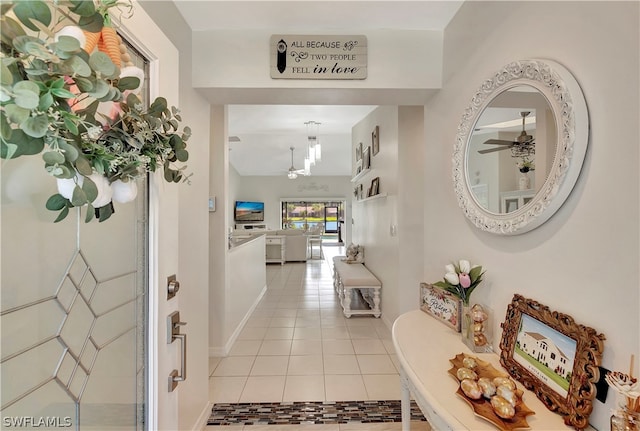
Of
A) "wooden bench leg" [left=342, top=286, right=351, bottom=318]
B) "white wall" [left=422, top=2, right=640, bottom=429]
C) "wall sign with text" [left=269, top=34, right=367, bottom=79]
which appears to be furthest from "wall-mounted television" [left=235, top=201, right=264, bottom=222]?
"white wall" [left=422, top=2, right=640, bottom=429]

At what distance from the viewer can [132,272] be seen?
1.01 meters

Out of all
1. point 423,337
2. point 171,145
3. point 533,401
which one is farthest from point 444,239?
point 171,145

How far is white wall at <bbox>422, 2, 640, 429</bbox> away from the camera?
2.32ft

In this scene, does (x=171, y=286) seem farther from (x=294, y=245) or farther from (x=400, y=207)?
(x=294, y=245)

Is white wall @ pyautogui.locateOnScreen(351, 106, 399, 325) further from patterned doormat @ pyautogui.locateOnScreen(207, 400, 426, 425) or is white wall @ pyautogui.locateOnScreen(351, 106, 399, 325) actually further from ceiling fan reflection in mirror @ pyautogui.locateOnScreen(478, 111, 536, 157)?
ceiling fan reflection in mirror @ pyautogui.locateOnScreen(478, 111, 536, 157)

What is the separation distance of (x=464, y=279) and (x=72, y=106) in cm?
145

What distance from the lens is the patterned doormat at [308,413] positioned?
1888 millimetres

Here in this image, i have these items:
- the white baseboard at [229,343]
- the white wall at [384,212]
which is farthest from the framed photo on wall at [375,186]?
the white baseboard at [229,343]

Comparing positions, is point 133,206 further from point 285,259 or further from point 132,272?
point 285,259

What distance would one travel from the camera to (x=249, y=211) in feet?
36.6

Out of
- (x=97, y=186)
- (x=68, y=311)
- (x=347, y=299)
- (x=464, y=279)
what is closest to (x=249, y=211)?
(x=347, y=299)

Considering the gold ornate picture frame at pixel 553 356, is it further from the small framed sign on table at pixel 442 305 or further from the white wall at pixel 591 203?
the small framed sign on table at pixel 442 305

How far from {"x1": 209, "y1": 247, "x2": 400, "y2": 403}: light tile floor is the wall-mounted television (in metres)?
7.17

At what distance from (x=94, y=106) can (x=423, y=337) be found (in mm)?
1414
